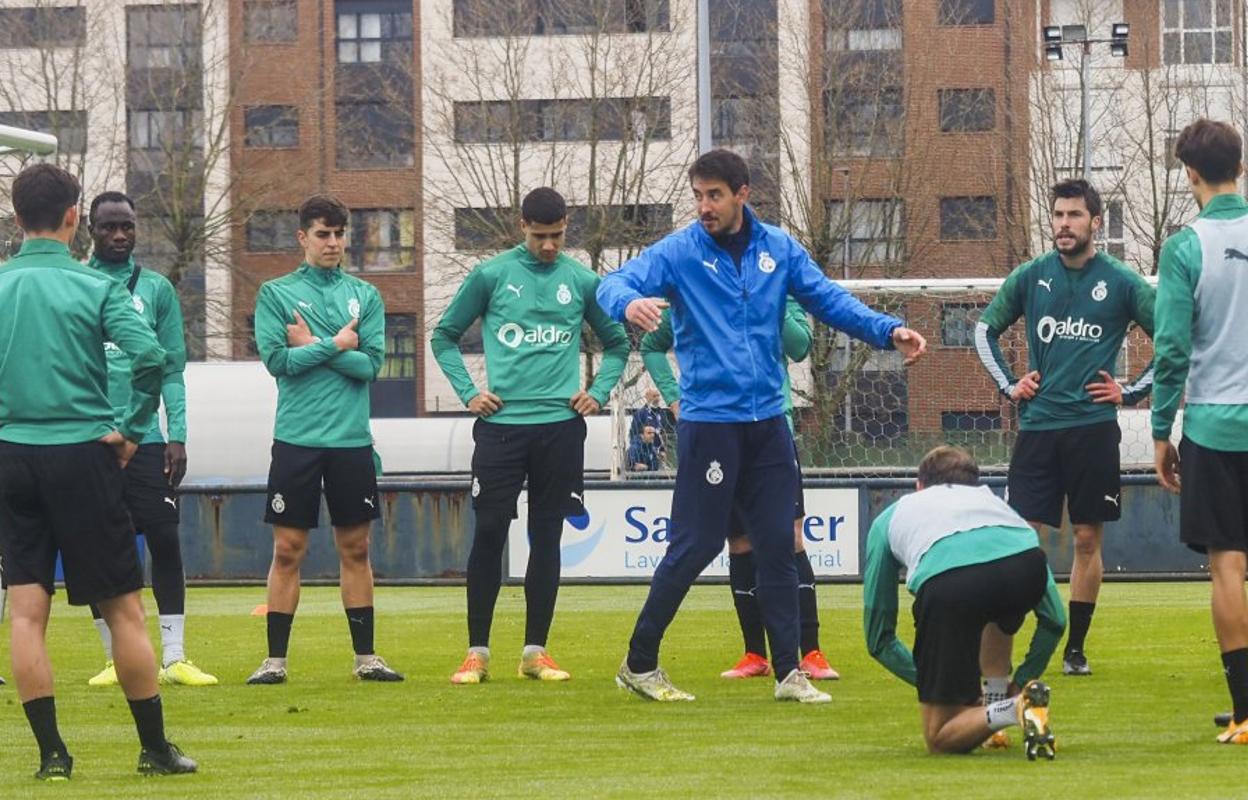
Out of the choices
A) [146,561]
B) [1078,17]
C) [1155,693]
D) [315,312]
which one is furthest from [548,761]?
[1078,17]

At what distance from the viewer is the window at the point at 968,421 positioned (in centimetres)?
2114

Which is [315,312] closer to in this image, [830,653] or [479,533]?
[479,533]

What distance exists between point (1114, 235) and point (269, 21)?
68.4 feet

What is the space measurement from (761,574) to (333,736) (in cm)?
206

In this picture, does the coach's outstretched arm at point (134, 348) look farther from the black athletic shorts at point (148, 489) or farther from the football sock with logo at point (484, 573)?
the football sock with logo at point (484, 573)

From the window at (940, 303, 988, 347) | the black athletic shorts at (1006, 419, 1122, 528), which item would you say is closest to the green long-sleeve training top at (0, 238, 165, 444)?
the black athletic shorts at (1006, 419, 1122, 528)

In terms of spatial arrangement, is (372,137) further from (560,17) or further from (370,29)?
(560,17)

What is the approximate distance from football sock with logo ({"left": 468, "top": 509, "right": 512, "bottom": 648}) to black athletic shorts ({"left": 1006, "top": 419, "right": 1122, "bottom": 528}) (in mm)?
2512

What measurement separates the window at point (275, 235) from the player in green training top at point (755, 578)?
46.2m

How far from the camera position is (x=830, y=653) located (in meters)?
12.0

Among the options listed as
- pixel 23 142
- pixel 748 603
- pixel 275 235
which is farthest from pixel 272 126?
pixel 748 603

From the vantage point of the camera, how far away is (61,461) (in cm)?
708

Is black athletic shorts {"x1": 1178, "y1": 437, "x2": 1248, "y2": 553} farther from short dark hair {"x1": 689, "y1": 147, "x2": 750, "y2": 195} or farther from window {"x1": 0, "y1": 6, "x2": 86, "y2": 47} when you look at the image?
window {"x1": 0, "y1": 6, "x2": 86, "y2": 47}

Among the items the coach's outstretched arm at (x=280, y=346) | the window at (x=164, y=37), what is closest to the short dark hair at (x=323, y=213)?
the coach's outstretched arm at (x=280, y=346)
